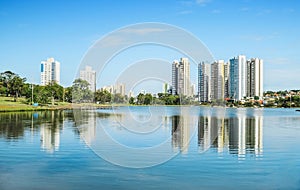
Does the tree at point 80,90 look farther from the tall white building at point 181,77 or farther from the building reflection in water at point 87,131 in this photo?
the tall white building at point 181,77

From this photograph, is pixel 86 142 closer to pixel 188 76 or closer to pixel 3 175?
pixel 3 175

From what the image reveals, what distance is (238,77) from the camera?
382 feet

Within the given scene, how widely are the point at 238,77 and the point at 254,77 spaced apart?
14.9 meters

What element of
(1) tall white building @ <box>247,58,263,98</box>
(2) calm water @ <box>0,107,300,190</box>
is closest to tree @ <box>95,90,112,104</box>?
(2) calm water @ <box>0,107,300,190</box>

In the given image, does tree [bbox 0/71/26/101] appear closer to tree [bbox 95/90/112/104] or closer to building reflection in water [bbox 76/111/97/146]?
tree [bbox 95/90/112/104]

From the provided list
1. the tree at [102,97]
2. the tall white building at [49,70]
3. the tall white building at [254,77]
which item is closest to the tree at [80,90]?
the tree at [102,97]

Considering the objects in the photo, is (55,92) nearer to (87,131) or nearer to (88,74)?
(87,131)

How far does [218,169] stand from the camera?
1176cm

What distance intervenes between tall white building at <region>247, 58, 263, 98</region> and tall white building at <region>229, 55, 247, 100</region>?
3.28 meters

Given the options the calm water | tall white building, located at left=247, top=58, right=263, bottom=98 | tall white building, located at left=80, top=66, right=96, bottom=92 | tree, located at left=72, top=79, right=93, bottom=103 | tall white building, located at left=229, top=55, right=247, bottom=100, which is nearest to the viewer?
the calm water

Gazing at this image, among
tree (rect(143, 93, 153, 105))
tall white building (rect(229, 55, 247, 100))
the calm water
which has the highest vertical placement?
tall white building (rect(229, 55, 247, 100))

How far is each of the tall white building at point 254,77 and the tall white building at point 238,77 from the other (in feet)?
10.8

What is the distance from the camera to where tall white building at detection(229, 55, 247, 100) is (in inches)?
4336

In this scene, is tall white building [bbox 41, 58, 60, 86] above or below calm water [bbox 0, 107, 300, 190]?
above
